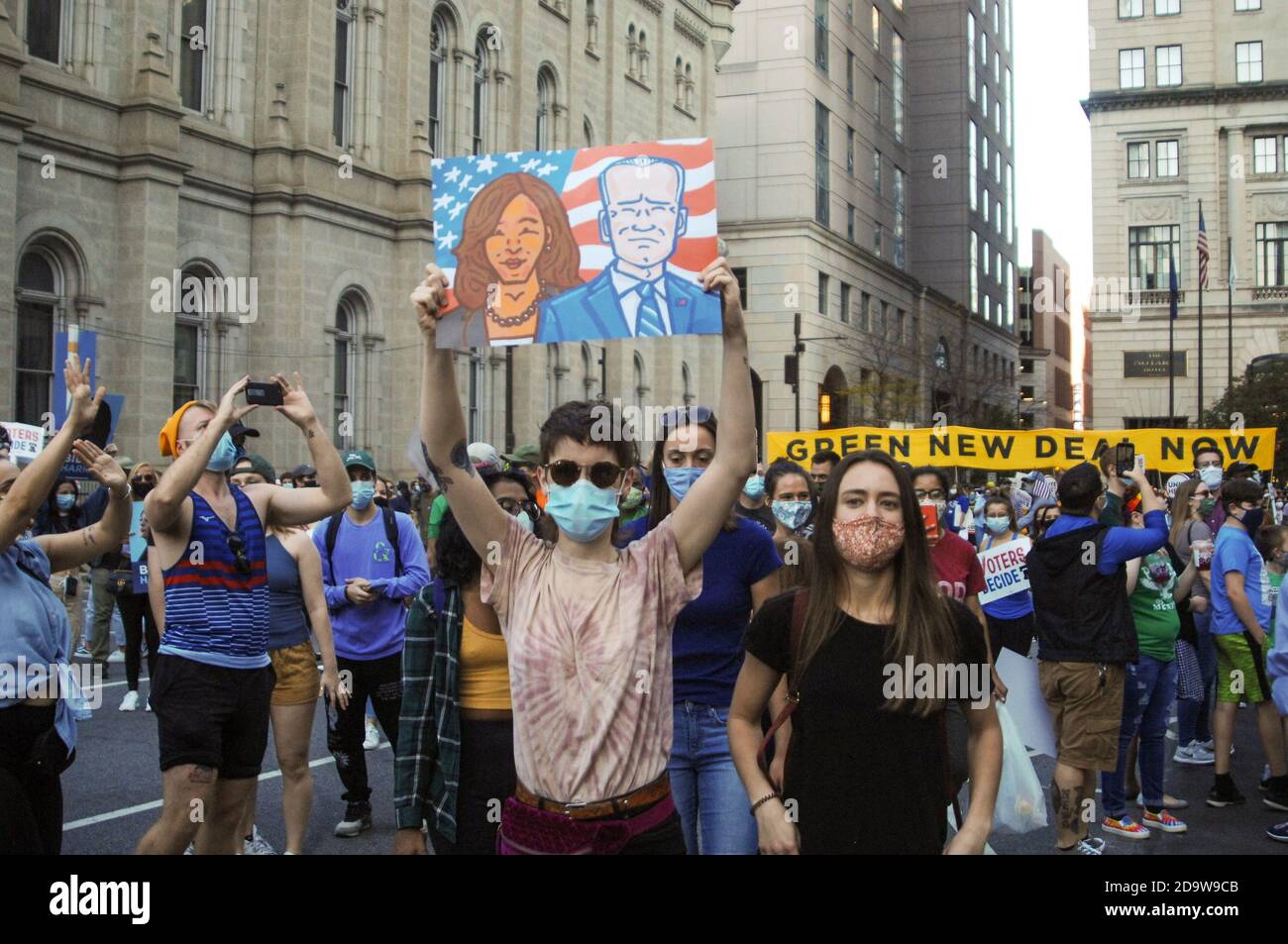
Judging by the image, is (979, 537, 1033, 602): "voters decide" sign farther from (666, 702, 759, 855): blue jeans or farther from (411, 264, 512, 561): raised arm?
(411, 264, 512, 561): raised arm

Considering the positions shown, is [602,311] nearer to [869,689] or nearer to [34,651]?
[869,689]

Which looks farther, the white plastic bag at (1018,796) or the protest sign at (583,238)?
the white plastic bag at (1018,796)

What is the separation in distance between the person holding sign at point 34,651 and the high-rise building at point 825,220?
48.0m

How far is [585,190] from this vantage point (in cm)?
402

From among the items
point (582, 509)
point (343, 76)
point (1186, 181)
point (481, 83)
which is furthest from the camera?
point (1186, 181)

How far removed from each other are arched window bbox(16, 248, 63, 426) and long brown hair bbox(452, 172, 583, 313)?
22969mm

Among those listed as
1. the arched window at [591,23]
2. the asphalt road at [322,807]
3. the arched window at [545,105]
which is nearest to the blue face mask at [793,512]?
the asphalt road at [322,807]

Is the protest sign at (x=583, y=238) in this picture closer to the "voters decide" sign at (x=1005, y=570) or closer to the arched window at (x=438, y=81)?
the "voters decide" sign at (x=1005, y=570)

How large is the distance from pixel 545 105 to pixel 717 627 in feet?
126

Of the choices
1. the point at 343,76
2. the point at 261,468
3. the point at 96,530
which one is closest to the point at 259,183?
the point at 343,76

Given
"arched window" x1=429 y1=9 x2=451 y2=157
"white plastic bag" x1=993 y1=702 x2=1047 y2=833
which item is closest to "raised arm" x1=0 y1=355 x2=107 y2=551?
"white plastic bag" x1=993 y1=702 x2=1047 y2=833

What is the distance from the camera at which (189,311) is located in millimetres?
28109

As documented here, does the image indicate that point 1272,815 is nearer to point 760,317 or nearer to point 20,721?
point 20,721

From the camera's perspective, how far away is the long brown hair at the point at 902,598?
361cm
